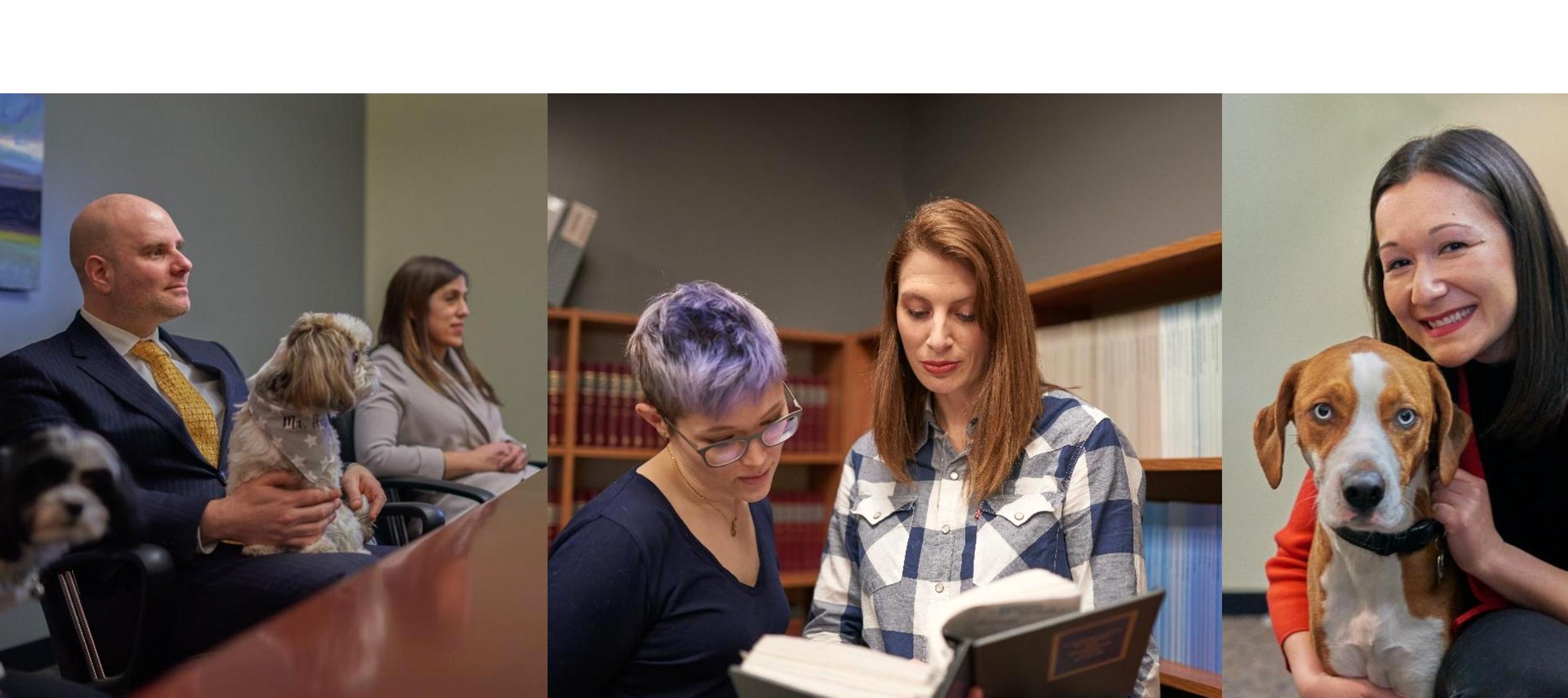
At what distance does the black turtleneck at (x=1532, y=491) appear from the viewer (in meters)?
2.09

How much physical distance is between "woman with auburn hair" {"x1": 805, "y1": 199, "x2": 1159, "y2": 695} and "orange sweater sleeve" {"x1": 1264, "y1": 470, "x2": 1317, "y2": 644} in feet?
1.46

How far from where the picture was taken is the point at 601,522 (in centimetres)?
185

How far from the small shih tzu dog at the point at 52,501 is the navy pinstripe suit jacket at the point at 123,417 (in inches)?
1.0

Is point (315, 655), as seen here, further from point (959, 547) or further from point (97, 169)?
point (959, 547)

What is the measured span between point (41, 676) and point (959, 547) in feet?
5.49

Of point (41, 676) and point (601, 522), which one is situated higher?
point (601, 522)

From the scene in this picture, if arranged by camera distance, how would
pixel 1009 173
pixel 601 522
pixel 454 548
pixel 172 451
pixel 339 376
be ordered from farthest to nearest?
1. pixel 1009 173
2. pixel 454 548
3. pixel 339 376
4. pixel 172 451
5. pixel 601 522

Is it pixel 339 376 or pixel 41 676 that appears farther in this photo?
pixel 339 376

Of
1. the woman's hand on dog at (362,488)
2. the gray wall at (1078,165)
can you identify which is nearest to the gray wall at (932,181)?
the gray wall at (1078,165)

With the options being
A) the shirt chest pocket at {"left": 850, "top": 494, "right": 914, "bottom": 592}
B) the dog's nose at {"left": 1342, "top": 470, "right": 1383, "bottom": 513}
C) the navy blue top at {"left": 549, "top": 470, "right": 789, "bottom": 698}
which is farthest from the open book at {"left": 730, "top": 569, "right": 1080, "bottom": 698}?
the dog's nose at {"left": 1342, "top": 470, "right": 1383, "bottom": 513}

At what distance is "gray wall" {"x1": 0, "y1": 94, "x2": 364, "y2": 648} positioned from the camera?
78.7 inches

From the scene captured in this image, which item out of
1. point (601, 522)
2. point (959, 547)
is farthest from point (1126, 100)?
point (601, 522)

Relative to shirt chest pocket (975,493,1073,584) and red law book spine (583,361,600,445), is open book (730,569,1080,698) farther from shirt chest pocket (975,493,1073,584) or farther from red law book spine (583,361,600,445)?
red law book spine (583,361,600,445)

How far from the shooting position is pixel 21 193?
199 centimetres
